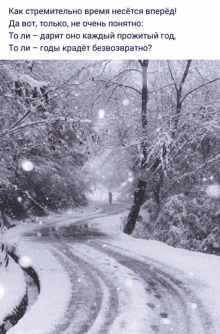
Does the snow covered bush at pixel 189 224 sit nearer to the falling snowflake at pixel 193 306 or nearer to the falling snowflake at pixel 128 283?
the falling snowflake at pixel 128 283

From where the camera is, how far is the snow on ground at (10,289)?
5158mm

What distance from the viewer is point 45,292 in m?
5.94

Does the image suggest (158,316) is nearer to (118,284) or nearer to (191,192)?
(118,284)

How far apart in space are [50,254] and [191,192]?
8.60 metres

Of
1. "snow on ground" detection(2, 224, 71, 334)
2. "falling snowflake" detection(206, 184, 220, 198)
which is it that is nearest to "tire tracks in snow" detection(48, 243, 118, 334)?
"snow on ground" detection(2, 224, 71, 334)

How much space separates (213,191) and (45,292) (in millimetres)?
9460

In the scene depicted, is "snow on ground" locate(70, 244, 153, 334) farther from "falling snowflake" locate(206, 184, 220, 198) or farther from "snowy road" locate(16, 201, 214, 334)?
"falling snowflake" locate(206, 184, 220, 198)

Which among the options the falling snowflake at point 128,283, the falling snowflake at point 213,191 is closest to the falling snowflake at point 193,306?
the falling snowflake at point 128,283

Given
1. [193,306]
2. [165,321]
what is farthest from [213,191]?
[165,321]

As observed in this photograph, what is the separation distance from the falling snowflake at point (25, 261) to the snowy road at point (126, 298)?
0.88 meters
